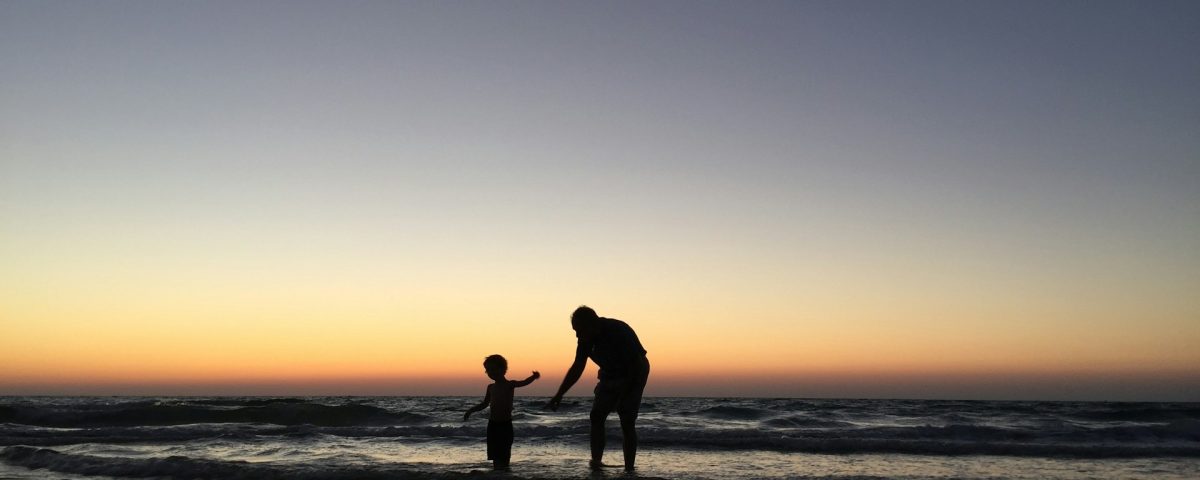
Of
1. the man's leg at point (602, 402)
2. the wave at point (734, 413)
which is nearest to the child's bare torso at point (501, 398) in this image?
the man's leg at point (602, 402)

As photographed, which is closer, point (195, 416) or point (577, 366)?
A: point (577, 366)

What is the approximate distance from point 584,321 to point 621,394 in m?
0.75

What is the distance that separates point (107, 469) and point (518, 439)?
6.56m

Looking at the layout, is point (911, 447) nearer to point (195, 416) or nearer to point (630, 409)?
point (630, 409)

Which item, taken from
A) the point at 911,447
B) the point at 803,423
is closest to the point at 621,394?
the point at 911,447

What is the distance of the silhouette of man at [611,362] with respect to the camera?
6965 millimetres

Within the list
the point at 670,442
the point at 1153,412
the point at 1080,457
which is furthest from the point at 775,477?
the point at 1153,412

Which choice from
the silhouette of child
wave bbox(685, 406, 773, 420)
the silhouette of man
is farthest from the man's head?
wave bbox(685, 406, 773, 420)

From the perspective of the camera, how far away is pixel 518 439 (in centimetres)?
1398

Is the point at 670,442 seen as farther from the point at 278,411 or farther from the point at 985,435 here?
the point at 278,411

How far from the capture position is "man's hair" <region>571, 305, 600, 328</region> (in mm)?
6894

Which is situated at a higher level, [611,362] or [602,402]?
[611,362]

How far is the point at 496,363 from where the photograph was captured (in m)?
7.80

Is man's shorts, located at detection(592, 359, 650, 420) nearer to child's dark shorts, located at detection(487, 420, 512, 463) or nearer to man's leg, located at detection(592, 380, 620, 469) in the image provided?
man's leg, located at detection(592, 380, 620, 469)
